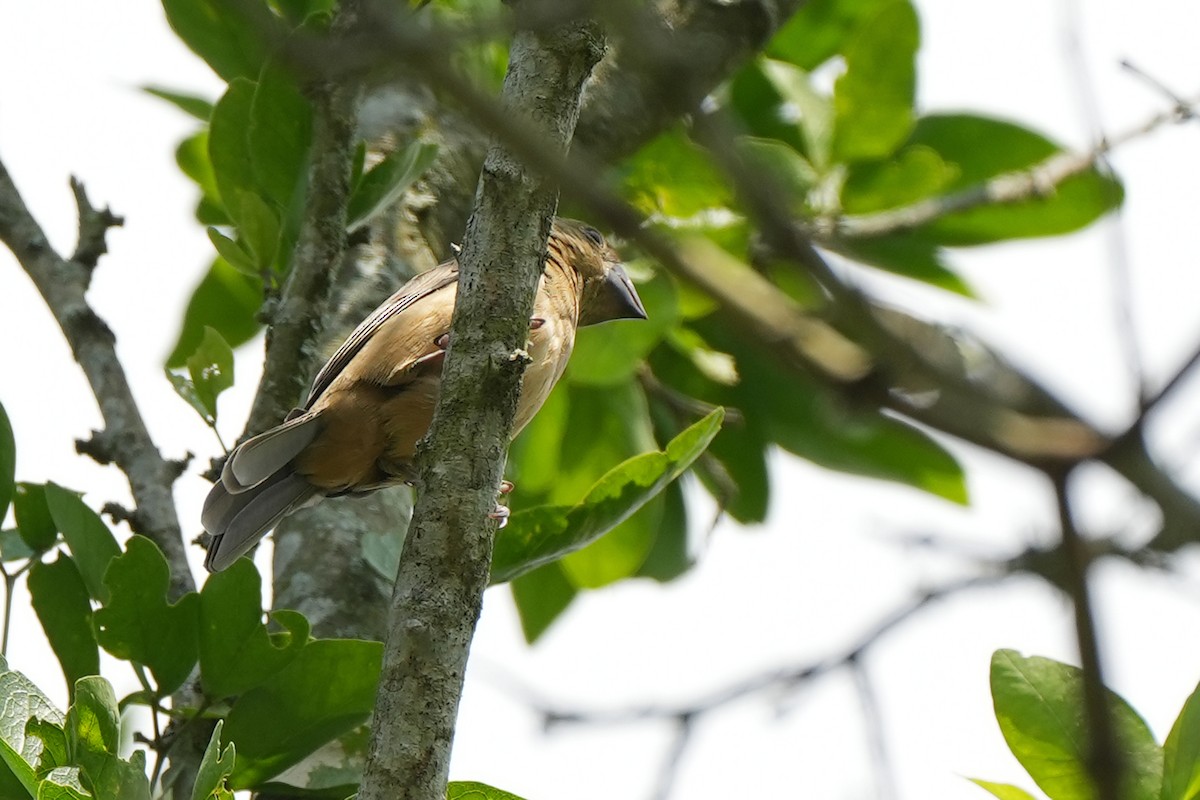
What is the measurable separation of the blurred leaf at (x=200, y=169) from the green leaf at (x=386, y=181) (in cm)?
117

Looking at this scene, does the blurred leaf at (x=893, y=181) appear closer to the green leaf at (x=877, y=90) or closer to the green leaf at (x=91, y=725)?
the green leaf at (x=877, y=90)

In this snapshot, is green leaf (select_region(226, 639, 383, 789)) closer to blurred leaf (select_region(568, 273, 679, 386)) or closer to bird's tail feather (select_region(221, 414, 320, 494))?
bird's tail feather (select_region(221, 414, 320, 494))

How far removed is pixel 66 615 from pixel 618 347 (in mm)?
1742

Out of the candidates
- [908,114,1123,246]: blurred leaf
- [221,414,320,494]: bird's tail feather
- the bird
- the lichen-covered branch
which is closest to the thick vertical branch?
the lichen-covered branch

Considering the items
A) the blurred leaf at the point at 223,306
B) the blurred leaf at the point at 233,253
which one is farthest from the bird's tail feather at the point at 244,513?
the blurred leaf at the point at 223,306

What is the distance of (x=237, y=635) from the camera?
8.17 feet

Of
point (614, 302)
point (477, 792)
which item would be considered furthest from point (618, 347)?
point (477, 792)

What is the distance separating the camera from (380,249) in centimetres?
361

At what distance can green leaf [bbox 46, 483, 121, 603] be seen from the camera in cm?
263

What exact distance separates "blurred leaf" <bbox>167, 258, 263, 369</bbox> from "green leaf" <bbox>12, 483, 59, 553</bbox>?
1652 mm

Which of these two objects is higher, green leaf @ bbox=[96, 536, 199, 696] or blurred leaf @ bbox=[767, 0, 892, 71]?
blurred leaf @ bbox=[767, 0, 892, 71]

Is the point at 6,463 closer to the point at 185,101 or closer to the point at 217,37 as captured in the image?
the point at 217,37

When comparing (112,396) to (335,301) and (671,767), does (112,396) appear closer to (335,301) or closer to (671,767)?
(335,301)

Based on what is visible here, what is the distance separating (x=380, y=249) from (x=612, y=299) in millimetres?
972
